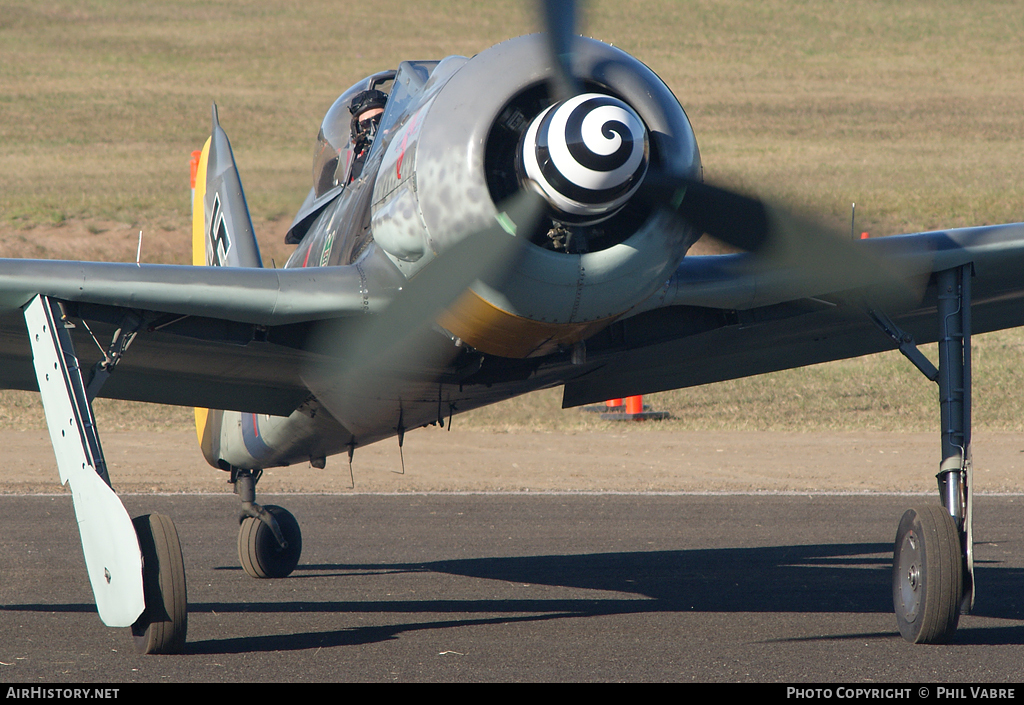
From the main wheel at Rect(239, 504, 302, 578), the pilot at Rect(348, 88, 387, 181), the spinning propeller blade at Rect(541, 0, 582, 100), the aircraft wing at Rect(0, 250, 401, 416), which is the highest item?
the pilot at Rect(348, 88, 387, 181)

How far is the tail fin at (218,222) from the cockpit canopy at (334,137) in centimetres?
92

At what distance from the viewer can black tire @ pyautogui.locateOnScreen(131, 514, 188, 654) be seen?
5.92m

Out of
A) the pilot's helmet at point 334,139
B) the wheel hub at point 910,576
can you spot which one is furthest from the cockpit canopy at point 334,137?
the wheel hub at point 910,576

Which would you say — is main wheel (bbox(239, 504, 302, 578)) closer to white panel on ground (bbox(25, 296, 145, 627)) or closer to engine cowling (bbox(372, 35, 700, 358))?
white panel on ground (bbox(25, 296, 145, 627))

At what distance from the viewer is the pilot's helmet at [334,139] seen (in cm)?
777

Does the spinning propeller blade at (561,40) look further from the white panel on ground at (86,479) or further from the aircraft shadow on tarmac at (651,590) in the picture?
the aircraft shadow on tarmac at (651,590)

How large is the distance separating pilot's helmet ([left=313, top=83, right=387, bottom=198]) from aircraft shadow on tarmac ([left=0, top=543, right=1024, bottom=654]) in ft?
9.37

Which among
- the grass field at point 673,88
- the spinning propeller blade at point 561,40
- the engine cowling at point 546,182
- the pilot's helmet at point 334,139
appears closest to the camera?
the engine cowling at point 546,182

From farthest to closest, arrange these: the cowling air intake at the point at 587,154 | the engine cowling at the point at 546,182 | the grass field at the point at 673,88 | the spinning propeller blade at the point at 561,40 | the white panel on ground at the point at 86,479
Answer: the grass field at the point at 673,88
the white panel on ground at the point at 86,479
the spinning propeller blade at the point at 561,40
the engine cowling at the point at 546,182
the cowling air intake at the point at 587,154

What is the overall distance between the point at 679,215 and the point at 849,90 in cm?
5127

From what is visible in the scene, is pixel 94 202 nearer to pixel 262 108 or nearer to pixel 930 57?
pixel 262 108

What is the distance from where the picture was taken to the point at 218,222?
918 cm

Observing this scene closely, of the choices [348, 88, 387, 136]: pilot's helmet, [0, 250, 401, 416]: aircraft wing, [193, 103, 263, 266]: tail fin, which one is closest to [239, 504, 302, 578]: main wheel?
[193, 103, 263, 266]: tail fin

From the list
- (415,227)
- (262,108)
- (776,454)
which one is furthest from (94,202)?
(415,227)
